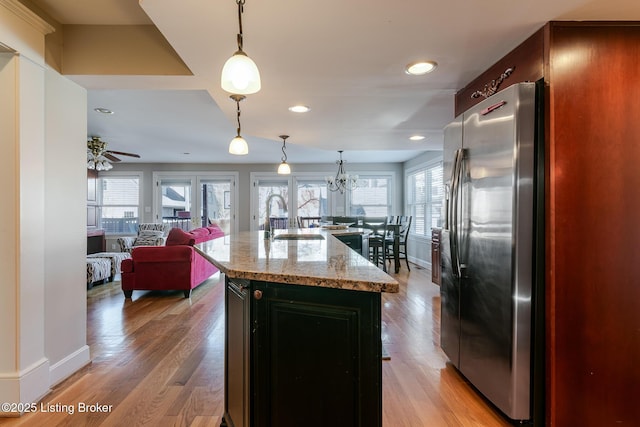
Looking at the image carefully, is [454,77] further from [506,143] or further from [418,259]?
[418,259]

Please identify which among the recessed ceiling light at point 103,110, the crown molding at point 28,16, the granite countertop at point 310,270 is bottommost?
the granite countertop at point 310,270

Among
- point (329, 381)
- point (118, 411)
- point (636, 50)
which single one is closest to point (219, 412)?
point (118, 411)

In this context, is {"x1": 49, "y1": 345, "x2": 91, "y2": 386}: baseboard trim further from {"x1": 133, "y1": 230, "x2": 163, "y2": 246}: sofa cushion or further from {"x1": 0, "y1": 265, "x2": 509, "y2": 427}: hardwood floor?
{"x1": 133, "y1": 230, "x2": 163, "y2": 246}: sofa cushion

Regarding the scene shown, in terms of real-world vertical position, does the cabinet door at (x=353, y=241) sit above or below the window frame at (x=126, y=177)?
below

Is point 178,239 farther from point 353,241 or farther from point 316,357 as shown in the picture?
point 316,357

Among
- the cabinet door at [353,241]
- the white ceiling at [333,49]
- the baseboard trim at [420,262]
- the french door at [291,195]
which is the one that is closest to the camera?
the white ceiling at [333,49]

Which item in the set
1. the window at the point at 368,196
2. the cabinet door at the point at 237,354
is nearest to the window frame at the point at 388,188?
the window at the point at 368,196

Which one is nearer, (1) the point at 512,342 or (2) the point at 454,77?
(1) the point at 512,342

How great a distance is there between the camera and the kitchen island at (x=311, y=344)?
3.61 ft

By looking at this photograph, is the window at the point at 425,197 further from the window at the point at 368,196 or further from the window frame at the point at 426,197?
the window at the point at 368,196

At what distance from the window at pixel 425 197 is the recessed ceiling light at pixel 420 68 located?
13.1 ft

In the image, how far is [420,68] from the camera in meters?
2.08

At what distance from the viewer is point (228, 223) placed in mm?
8102

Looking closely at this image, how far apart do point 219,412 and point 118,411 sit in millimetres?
577
